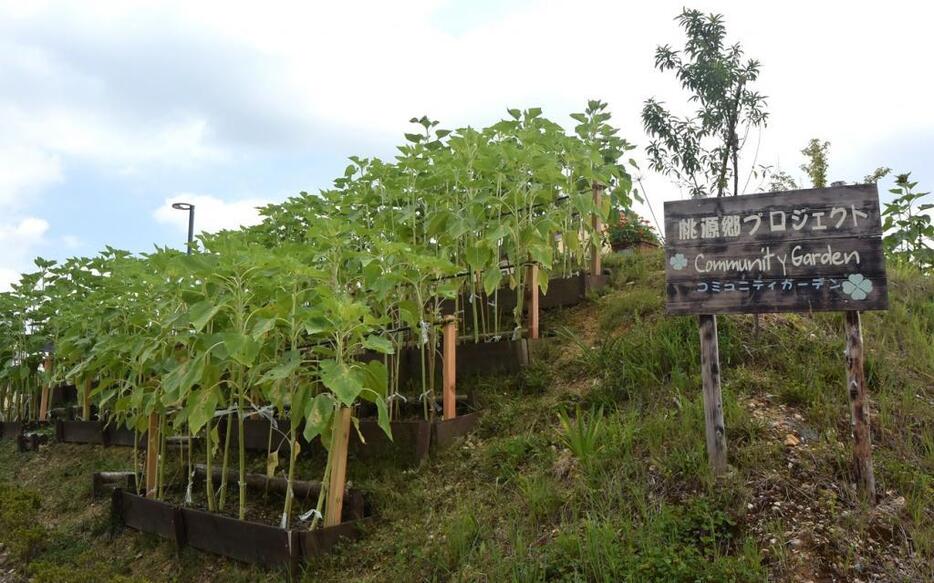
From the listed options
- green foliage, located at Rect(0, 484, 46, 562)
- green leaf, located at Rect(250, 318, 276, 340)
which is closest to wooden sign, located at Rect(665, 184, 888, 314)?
green leaf, located at Rect(250, 318, 276, 340)

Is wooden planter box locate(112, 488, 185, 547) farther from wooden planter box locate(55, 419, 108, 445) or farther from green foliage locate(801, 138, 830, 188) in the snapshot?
green foliage locate(801, 138, 830, 188)

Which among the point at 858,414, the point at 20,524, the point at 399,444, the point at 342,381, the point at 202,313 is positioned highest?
the point at 202,313

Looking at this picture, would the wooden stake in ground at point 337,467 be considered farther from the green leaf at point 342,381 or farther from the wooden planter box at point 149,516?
the wooden planter box at point 149,516

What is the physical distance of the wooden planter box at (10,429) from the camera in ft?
33.9

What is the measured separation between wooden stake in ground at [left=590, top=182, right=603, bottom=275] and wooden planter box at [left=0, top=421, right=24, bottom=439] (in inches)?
338

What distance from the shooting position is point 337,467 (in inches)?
163

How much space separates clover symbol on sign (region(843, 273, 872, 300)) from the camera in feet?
12.0

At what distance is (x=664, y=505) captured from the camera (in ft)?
11.3

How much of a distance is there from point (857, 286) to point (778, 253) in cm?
42

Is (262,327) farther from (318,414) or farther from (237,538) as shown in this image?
(237,538)

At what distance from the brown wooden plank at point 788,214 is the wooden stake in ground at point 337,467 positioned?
2.16 meters

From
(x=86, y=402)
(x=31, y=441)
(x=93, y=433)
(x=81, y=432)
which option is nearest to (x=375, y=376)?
(x=93, y=433)

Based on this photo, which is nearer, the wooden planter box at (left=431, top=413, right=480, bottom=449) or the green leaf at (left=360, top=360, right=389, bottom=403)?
the green leaf at (left=360, top=360, right=389, bottom=403)

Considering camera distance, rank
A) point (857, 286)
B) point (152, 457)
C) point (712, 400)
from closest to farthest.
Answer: point (857, 286)
point (712, 400)
point (152, 457)
